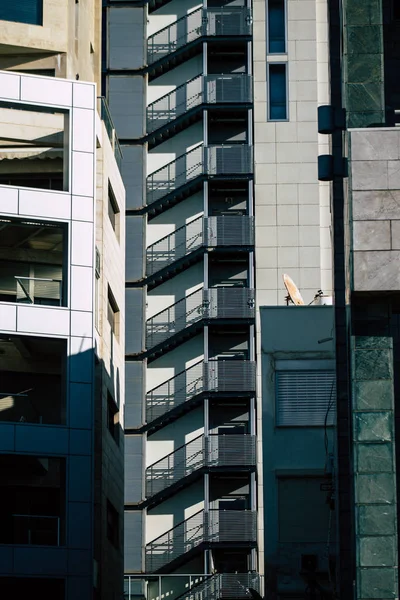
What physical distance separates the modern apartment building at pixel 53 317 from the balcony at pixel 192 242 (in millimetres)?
22678

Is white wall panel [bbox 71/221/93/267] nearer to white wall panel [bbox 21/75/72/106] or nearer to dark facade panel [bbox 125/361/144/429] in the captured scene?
white wall panel [bbox 21/75/72/106]

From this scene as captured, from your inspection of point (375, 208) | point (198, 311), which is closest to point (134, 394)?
point (198, 311)

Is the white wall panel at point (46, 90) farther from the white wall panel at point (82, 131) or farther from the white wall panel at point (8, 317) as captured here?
the white wall panel at point (8, 317)

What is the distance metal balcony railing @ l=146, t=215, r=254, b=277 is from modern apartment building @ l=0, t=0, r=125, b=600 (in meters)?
22.8

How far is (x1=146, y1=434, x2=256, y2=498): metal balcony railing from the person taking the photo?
2982 inches

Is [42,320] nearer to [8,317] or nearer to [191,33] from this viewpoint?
[8,317]

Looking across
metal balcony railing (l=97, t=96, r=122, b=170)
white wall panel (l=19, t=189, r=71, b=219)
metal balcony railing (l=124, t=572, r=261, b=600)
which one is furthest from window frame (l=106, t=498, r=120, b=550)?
metal balcony railing (l=124, t=572, r=261, b=600)

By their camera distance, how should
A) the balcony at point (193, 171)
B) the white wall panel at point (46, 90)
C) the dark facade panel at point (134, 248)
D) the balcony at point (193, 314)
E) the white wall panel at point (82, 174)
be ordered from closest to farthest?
the white wall panel at point (46, 90), the white wall panel at point (82, 174), the balcony at point (193, 314), the dark facade panel at point (134, 248), the balcony at point (193, 171)

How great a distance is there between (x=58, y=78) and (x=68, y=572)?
629 inches

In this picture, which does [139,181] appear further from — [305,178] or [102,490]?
[102,490]

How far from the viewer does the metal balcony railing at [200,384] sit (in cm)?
7669

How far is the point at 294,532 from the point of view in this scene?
139ft

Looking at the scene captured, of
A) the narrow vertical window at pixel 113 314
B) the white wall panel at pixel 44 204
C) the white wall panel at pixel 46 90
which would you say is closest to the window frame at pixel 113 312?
the narrow vertical window at pixel 113 314

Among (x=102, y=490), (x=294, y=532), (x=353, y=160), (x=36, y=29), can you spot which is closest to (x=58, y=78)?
(x=36, y=29)
